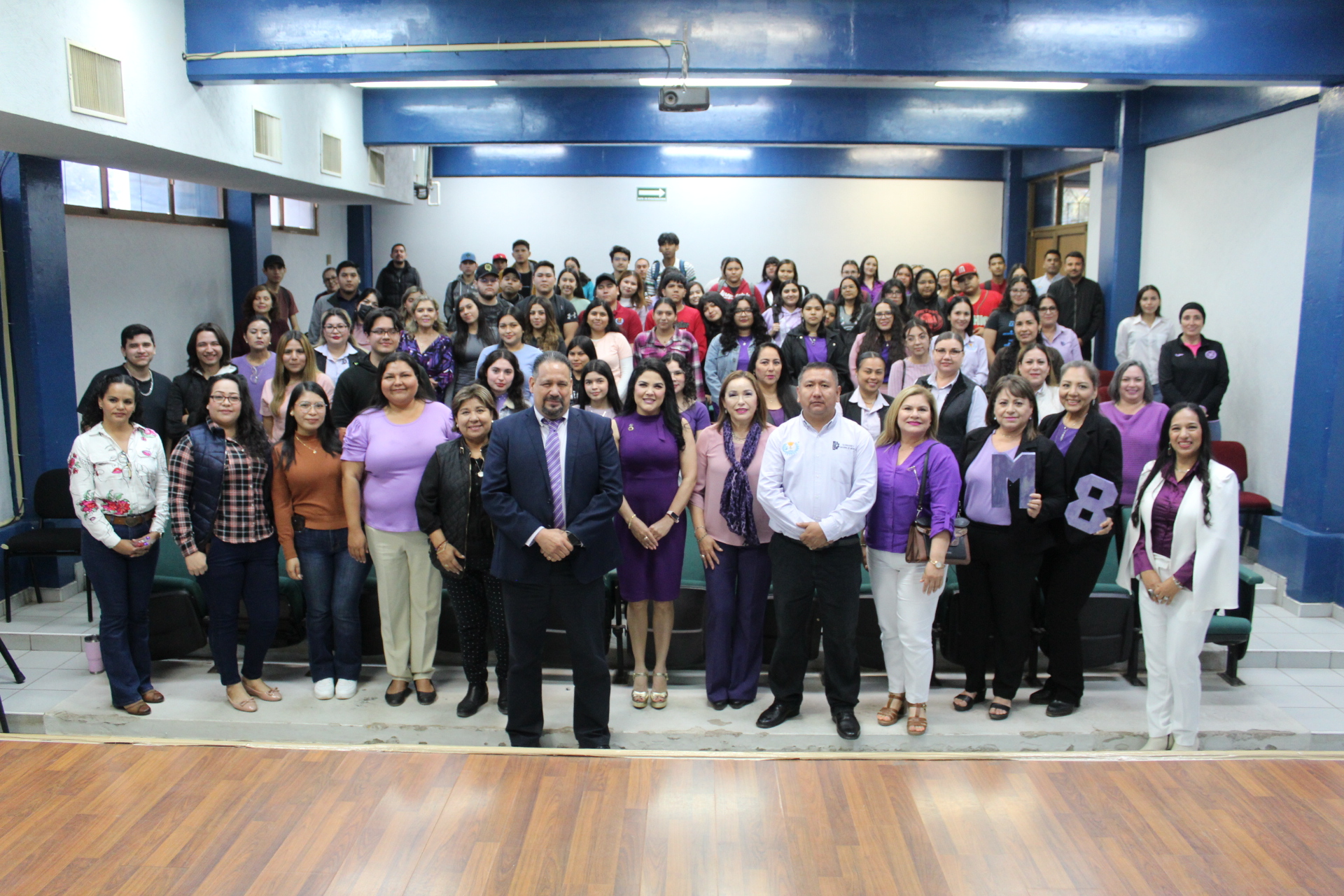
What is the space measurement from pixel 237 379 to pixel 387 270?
6.76 meters

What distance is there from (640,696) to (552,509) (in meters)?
1.22

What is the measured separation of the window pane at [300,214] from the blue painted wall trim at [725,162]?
200cm

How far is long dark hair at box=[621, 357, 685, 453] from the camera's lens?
4219 mm

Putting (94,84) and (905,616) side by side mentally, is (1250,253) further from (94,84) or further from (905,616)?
(94,84)

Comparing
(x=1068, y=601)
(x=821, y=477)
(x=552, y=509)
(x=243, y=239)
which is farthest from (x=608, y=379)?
(x=243, y=239)

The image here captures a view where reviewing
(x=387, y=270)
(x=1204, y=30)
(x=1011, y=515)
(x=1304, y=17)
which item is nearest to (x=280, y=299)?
(x=387, y=270)

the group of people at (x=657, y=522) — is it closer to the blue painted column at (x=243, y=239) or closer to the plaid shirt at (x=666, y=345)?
the plaid shirt at (x=666, y=345)

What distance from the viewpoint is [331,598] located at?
455cm

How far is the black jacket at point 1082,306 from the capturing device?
818 centimetres

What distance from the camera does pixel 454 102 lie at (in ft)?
31.3

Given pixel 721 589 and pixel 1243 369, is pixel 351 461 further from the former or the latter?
pixel 1243 369

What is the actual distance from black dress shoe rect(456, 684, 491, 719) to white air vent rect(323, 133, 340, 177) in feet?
20.0

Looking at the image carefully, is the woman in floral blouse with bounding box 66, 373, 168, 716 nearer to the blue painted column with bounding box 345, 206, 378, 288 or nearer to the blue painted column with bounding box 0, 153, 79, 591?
the blue painted column with bounding box 0, 153, 79, 591

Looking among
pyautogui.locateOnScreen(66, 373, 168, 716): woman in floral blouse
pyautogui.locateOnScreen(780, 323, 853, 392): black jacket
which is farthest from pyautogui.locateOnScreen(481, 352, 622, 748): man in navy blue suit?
pyautogui.locateOnScreen(780, 323, 853, 392): black jacket
